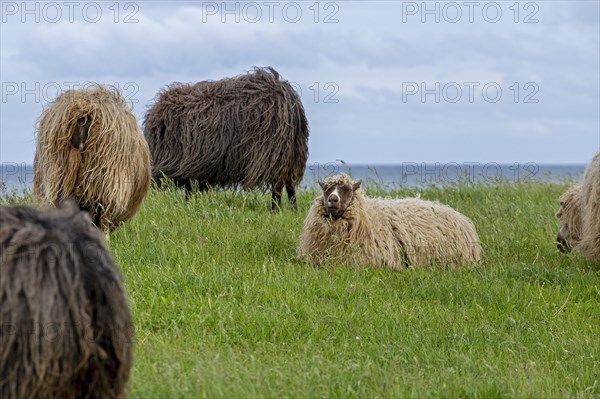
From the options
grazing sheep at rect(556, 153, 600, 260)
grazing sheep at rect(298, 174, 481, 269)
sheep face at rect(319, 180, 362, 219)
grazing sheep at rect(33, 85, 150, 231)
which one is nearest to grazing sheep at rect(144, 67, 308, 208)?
grazing sheep at rect(298, 174, 481, 269)

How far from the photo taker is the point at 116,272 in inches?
170

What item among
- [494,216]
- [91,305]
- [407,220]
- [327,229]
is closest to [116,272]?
[91,305]

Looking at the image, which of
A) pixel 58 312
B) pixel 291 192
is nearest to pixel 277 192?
pixel 291 192

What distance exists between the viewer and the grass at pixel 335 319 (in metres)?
5.60

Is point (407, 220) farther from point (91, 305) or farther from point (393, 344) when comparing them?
point (91, 305)

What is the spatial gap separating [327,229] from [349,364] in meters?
3.78

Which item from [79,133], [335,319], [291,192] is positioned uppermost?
[79,133]

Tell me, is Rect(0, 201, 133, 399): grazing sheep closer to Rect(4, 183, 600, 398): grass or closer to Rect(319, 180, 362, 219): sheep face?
Rect(4, 183, 600, 398): grass

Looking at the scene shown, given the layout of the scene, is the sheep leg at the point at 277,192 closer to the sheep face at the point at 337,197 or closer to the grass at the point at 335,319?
the grass at the point at 335,319

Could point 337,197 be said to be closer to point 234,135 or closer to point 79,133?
point 79,133

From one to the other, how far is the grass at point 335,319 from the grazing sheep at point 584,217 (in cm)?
21

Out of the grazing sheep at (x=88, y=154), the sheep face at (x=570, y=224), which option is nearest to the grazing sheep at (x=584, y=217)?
the sheep face at (x=570, y=224)

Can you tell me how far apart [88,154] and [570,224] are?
541 centimetres

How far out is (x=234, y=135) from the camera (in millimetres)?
13125
